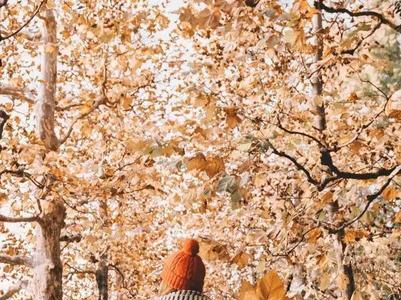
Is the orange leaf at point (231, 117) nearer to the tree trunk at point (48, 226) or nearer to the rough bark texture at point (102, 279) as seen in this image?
the tree trunk at point (48, 226)

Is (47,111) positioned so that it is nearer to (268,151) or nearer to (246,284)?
(268,151)

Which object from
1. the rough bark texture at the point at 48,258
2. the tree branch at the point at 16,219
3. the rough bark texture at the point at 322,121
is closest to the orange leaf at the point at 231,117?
the rough bark texture at the point at 322,121

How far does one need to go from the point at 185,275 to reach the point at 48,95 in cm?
712

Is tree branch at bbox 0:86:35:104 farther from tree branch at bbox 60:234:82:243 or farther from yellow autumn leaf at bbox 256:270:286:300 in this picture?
yellow autumn leaf at bbox 256:270:286:300

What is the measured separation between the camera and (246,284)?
0.63 metres

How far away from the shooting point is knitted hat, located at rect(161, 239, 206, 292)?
3.27 metres

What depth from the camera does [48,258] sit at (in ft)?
28.8

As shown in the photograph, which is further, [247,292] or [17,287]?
[17,287]

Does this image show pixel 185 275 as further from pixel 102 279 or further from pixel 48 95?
pixel 102 279

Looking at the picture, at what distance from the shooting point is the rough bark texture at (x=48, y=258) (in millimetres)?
8500

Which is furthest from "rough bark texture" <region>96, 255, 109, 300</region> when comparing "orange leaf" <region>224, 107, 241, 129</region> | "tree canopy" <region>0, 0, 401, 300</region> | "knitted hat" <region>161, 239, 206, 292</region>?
"orange leaf" <region>224, 107, 241, 129</region>

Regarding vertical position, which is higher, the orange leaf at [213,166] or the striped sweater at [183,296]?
the orange leaf at [213,166]

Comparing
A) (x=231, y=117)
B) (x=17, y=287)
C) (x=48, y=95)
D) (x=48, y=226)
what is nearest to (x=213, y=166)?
(x=231, y=117)

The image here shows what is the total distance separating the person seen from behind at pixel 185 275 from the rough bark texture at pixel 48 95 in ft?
20.3
